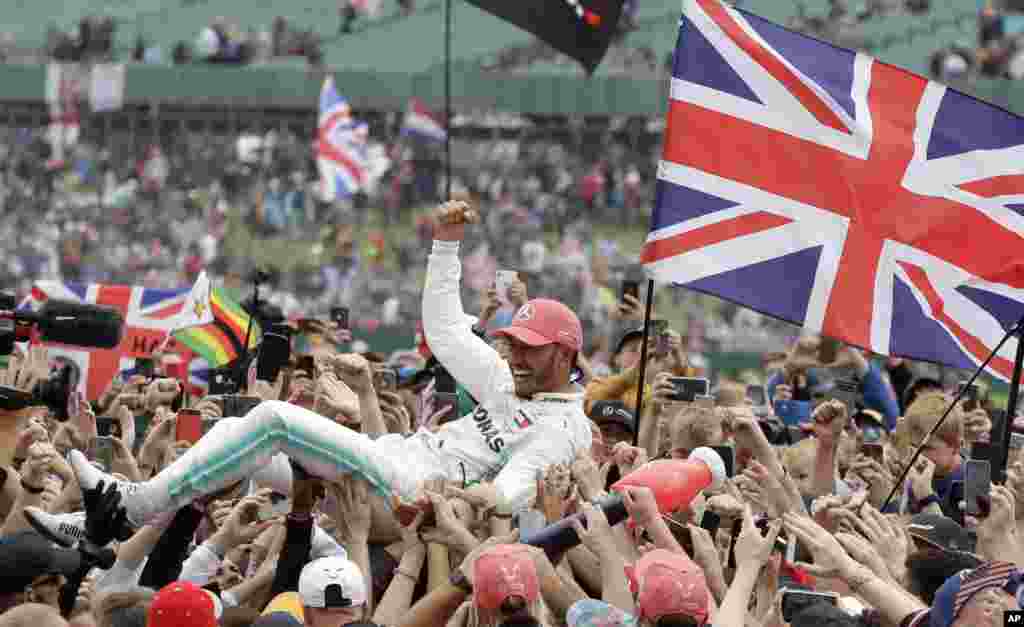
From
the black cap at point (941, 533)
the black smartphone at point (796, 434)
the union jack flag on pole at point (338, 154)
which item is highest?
the black cap at point (941, 533)

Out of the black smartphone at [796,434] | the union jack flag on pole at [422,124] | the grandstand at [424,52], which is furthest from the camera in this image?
the grandstand at [424,52]

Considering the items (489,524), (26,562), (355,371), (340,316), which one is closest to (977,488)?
(489,524)

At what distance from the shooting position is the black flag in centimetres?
1072

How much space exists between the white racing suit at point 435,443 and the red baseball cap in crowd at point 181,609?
3.57ft

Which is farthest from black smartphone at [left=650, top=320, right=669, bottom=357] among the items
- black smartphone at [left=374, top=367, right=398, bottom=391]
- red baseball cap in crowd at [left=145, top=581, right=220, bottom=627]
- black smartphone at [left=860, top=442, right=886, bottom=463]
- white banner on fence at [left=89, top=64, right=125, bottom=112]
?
white banner on fence at [left=89, top=64, right=125, bottom=112]

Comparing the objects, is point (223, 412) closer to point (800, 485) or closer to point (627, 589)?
point (800, 485)

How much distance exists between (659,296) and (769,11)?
30.2 feet

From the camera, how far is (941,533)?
619 centimetres

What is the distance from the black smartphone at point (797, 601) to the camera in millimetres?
5316

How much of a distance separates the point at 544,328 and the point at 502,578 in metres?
2.03

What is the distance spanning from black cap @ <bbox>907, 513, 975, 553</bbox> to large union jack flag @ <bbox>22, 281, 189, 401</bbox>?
21.2 ft

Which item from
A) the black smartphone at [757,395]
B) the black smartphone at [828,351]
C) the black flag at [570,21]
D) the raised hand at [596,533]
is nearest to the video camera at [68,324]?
the raised hand at [596,533]

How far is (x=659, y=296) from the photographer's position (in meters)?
27.8

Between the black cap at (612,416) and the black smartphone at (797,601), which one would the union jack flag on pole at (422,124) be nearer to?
the black cap at (612,416)
